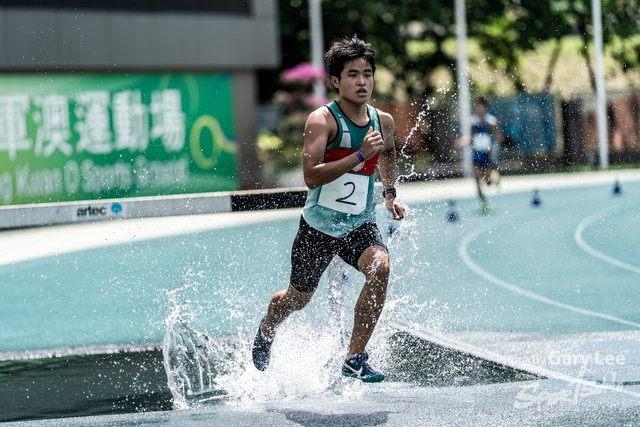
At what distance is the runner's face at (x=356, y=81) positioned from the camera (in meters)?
5.73

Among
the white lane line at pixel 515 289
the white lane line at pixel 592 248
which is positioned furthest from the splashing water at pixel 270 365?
the white lane line at pixel 592 248

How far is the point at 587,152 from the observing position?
31.7 m

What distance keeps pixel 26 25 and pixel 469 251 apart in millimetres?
12182

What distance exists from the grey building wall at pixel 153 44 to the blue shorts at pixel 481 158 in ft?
27.3

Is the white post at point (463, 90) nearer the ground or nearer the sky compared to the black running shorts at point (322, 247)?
nearer the sky

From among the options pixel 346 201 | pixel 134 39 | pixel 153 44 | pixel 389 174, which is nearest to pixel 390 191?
pixel 389 174

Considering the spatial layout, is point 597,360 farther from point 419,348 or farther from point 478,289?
point 478,289

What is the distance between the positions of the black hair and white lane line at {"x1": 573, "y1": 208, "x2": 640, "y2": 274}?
20.6 feet

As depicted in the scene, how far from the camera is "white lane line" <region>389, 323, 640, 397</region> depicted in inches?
235

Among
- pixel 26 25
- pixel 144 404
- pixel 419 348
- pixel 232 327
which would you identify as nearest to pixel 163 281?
pixel 232 327

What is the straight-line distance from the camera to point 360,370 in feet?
18.8

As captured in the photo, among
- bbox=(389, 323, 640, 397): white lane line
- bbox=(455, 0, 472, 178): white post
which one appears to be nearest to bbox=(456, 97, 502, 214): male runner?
bbox=(455, 0, 472, 178): white post

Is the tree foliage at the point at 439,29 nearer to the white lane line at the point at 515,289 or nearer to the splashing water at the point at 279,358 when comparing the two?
the white lane line at the point at 515,289

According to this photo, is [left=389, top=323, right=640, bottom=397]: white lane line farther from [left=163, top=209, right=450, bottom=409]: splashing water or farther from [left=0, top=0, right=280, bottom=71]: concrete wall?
[left=0, top=0, right=280, bottom=71]: concrete wall
